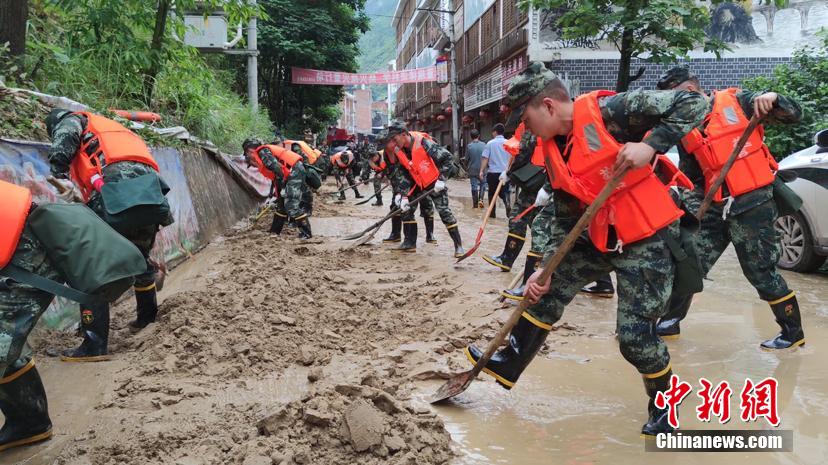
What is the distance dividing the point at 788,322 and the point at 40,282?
4.33 meters

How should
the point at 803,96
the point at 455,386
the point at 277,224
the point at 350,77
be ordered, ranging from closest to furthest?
the point at 455,386, the point at 277,224, the point at 803,96, the point at 350,77

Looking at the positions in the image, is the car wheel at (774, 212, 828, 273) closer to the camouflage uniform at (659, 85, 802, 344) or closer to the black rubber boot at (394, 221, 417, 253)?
the camouflage uniform at (659, 85, 802, 344)

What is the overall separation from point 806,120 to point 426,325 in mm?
8670

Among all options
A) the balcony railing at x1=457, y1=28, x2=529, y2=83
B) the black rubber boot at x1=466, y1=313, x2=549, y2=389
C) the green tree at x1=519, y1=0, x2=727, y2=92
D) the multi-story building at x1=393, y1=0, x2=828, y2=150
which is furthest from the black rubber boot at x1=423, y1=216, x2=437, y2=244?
the balcony railing at x1=457, y1=28, x2=529, y2=83

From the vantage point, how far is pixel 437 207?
8.26m

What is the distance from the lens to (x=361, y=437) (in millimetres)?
2766

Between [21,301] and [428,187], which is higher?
[428,187]

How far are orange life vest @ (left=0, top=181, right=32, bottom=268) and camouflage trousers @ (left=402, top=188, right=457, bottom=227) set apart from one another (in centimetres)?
577

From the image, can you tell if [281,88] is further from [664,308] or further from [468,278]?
[664,308]

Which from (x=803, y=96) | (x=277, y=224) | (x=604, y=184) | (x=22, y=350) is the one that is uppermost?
(x=803, y=96)

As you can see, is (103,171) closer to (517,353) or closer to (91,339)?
(91,339)

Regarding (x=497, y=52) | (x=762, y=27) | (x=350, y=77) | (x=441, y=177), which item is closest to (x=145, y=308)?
(x=441, y=177)

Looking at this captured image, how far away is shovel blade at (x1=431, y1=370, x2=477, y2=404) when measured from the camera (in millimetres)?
3367

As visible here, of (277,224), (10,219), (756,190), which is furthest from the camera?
(277,224)
